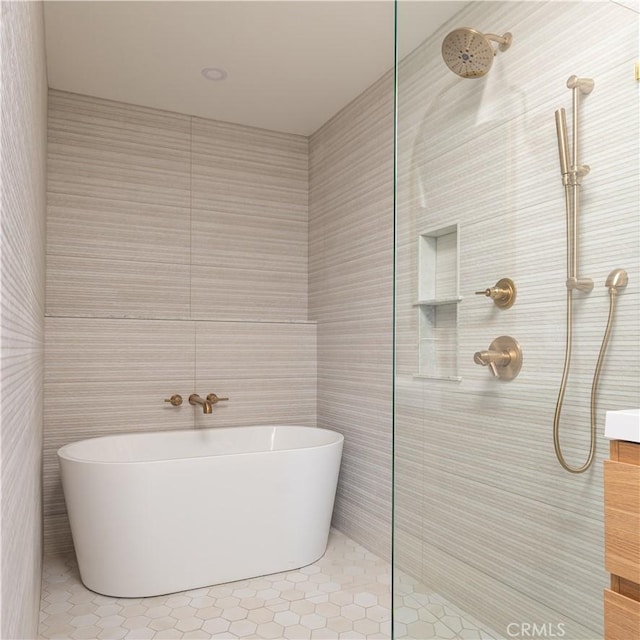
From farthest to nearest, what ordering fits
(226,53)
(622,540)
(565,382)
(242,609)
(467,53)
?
(226,53) → (242,609) → (467,53) → (565,382) → (622,540)

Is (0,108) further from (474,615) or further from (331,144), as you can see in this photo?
(331,144)

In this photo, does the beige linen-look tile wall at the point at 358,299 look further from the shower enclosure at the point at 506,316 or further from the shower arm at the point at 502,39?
the shower arm at the point at 502,39

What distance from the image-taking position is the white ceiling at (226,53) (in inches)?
110

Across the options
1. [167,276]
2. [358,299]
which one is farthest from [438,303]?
[167,276]

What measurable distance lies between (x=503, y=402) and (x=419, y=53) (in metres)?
1.02

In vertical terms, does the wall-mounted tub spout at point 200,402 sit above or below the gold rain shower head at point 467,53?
below

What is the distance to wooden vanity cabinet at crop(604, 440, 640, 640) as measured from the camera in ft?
3.85

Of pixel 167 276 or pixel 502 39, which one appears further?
pixel 167 276

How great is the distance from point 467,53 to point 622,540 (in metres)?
1.31

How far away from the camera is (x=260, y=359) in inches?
158

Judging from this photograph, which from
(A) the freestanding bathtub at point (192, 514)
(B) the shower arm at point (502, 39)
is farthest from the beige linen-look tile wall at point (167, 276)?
(B) the shower arm at point (502, 39)

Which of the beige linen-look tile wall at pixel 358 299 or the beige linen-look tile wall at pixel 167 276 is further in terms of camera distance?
the beige linen-look tile wall at pixel 167 276

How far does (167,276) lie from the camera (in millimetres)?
3906

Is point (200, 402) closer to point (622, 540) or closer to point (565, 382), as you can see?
point (565, 382)
